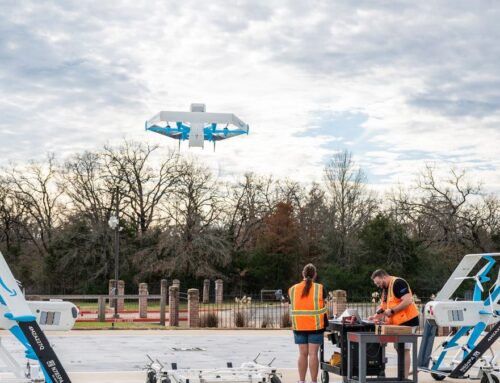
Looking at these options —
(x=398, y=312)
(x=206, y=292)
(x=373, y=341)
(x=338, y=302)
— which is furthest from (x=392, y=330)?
(x=206, y=292)

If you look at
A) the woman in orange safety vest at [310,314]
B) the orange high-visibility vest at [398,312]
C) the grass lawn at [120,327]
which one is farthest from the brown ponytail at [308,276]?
the grass lawn at [120,327]

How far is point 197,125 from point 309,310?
26.4 ft

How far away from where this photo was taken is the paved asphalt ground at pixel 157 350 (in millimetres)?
13446

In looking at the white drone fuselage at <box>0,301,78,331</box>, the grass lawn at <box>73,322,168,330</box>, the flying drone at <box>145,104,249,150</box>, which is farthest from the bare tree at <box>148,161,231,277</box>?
the white drone fuselage at <box>0,301,78,331</box>

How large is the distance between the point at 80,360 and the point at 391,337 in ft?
22.9

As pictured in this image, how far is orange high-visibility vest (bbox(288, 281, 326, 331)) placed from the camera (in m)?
11.0

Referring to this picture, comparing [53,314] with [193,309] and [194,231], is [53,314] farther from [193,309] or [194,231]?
[194,231]

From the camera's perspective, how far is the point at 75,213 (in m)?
59.0

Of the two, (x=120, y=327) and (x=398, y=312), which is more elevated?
(x=398, y=312)

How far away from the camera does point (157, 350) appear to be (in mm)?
17703

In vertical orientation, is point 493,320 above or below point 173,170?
below

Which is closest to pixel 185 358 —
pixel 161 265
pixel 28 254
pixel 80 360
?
pixel 80 360

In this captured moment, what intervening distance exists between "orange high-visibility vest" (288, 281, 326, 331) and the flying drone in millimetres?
7683

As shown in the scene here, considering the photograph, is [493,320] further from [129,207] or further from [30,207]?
[30,207]
